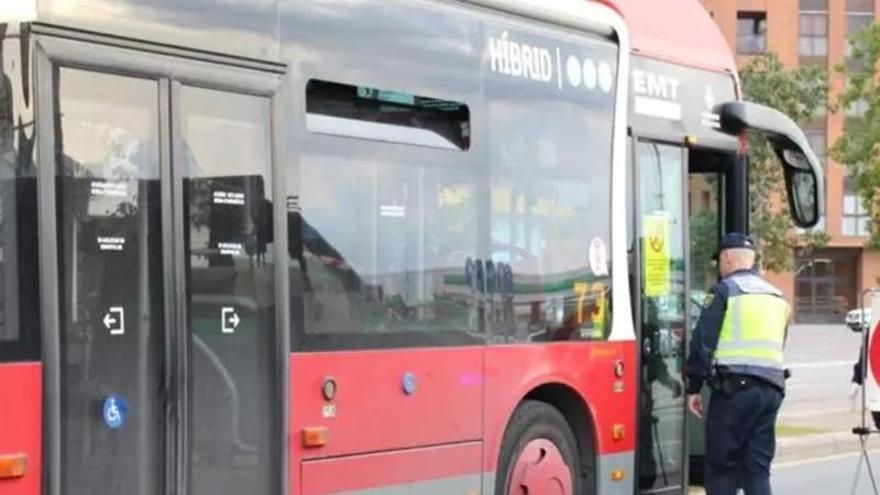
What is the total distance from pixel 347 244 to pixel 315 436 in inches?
35.2

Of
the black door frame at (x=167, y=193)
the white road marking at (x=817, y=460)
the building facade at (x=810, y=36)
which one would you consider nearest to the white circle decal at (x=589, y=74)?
the black door frame at (x=167, y=193)

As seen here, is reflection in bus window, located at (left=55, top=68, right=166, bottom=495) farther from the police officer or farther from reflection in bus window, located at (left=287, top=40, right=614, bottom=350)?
the police officer

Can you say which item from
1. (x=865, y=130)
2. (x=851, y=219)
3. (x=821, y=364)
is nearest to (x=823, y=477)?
(x=865, y=130)

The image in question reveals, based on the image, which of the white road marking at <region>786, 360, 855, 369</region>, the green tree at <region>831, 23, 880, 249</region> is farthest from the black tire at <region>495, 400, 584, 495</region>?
the white road marking at <region>786, 360, 855, 369</region>

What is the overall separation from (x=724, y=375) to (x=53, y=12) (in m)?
5.08

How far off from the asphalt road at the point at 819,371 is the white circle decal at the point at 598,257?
430 inches

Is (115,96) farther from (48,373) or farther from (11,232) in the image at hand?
(48,373)

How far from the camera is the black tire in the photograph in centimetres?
806

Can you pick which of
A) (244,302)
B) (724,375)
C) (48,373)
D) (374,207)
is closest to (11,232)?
(48,373)

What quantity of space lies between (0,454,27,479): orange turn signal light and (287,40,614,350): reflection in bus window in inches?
59.6

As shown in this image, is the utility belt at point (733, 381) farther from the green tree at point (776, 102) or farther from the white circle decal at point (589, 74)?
the green tree at point (776, 102)

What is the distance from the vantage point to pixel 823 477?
14.0 meters

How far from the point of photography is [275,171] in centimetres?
655

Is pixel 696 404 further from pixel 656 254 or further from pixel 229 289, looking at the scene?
pixel 229 289
